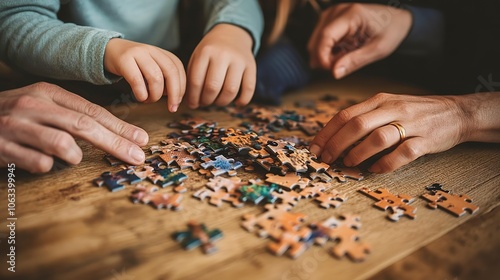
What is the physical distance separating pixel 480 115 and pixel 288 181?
30.1 inches

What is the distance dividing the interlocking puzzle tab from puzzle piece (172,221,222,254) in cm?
61

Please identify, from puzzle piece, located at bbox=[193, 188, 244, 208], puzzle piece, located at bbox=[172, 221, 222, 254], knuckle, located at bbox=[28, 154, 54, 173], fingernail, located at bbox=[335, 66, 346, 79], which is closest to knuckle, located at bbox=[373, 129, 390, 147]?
Result: puzzle piece, located at bbox=[193, 188, 244, 208]

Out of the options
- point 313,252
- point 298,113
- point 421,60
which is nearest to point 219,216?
point 313,252

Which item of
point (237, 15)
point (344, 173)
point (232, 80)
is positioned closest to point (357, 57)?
point (237, 15)

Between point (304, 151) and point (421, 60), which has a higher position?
point (421, 60)

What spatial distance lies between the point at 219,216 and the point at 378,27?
4.38ft

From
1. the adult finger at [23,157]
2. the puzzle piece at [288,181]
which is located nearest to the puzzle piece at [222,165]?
the puzzle piece at [288,181]

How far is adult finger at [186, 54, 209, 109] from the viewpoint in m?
1.40

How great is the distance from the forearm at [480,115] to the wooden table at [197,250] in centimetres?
23

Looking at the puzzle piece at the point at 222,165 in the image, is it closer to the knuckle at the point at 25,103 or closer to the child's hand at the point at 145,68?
the child's hand at the point at 145,68

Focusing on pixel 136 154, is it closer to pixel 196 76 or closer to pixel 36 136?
pixel 36 136

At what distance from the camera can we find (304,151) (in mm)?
1249

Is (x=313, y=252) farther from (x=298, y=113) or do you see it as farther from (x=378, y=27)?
(x=378, y=27)

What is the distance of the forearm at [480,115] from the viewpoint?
53.6 inches
